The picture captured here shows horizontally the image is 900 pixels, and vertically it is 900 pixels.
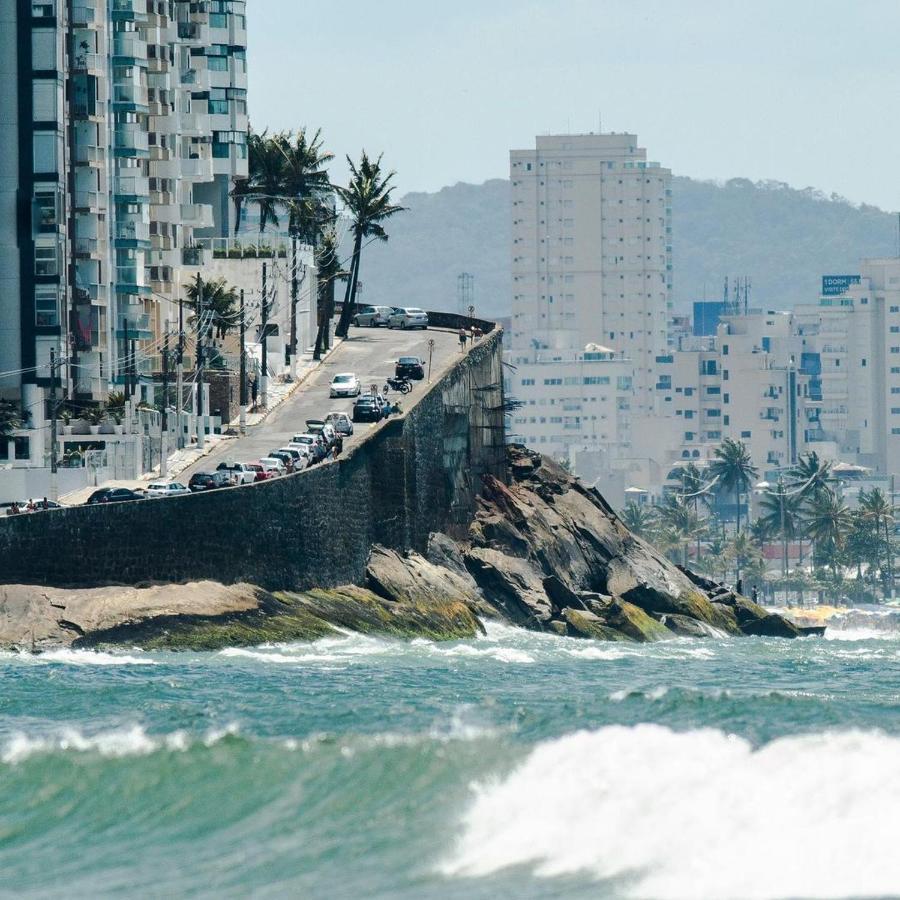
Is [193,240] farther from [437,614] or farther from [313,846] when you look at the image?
[313,846]

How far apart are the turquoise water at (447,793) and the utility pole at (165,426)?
119 ft

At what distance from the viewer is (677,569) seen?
422ft

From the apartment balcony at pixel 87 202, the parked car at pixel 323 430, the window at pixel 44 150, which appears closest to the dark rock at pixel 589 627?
the parked car at pixel 323 430

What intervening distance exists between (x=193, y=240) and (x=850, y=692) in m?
78.6

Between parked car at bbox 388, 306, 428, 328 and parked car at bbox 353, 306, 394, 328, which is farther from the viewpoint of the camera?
parked car at bbox 353, 306, 394, 328

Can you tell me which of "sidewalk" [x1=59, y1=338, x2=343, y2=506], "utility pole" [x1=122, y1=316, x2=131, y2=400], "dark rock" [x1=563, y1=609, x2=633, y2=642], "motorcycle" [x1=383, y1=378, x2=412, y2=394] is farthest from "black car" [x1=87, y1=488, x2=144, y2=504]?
"utility pole" [x1=122, y1=316, x2=131, y2=400]

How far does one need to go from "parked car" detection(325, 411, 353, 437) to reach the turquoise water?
39797 mm

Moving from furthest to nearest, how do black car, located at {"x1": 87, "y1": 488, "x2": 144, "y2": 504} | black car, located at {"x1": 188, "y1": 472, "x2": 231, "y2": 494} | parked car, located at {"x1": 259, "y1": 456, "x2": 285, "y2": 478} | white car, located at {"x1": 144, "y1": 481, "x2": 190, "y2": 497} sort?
parked car, located at {"x1": 259, "y1": 456, "x2": 285, "y2": 478} → black car, located at {"x1": 188, "y1": 472, "x2": 231, "y2": 494} → white car, located at {"x1": 144, "y1": 481, "x2": 190, "y2": 497} → black car, located at {"x1": 87, "y1": 488, "x2": 144, "y2": 504}

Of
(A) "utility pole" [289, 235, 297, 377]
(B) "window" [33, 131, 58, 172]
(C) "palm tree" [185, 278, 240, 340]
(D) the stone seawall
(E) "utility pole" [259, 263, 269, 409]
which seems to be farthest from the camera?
(A) "utility pole" [289, 235, 297, 377]

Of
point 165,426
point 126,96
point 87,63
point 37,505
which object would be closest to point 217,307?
point 126,96

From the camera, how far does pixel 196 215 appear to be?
140m

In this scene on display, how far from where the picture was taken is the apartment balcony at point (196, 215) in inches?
5486

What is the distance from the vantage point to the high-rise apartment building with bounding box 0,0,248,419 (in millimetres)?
114250

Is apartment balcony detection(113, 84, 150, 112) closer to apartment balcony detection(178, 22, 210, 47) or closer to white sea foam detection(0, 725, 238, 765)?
apartment balcony detection(178, 22, 210, 47)
